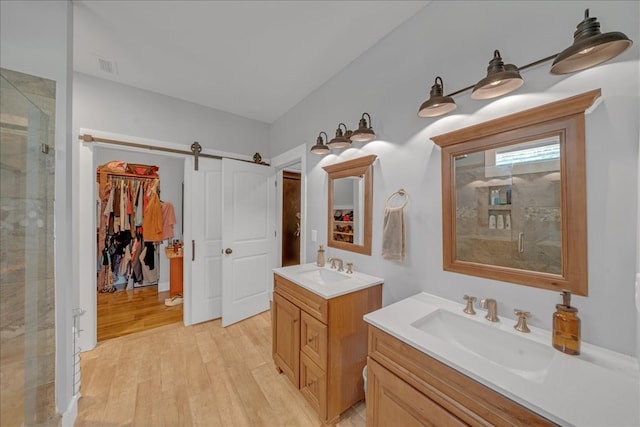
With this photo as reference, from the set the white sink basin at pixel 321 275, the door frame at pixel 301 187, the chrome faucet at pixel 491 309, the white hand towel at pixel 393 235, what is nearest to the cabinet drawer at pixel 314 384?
the white sink basin at pixel 321 275

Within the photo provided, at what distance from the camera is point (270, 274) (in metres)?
3.23

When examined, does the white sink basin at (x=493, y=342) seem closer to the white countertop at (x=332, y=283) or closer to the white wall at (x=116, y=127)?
the white countertop at (x=332, y=283)

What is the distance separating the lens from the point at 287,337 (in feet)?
6.08

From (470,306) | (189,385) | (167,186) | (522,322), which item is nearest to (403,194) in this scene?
(470,306)

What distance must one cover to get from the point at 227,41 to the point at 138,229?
3577 millimetres

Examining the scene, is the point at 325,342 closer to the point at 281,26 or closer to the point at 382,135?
the point at 382,135

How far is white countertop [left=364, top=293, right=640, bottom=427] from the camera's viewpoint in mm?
614

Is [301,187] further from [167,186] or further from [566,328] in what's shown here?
[167,186]

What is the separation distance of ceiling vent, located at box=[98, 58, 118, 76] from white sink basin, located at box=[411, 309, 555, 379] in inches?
123

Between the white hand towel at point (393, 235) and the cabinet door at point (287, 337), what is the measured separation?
2.58 feet

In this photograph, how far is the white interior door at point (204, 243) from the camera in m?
2.77

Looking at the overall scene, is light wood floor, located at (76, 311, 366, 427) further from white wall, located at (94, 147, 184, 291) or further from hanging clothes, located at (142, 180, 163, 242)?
hanging clothes, located at (142, 180, 163, 242)

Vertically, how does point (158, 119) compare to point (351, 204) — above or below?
above

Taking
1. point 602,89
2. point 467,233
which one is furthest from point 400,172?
point 602,89
